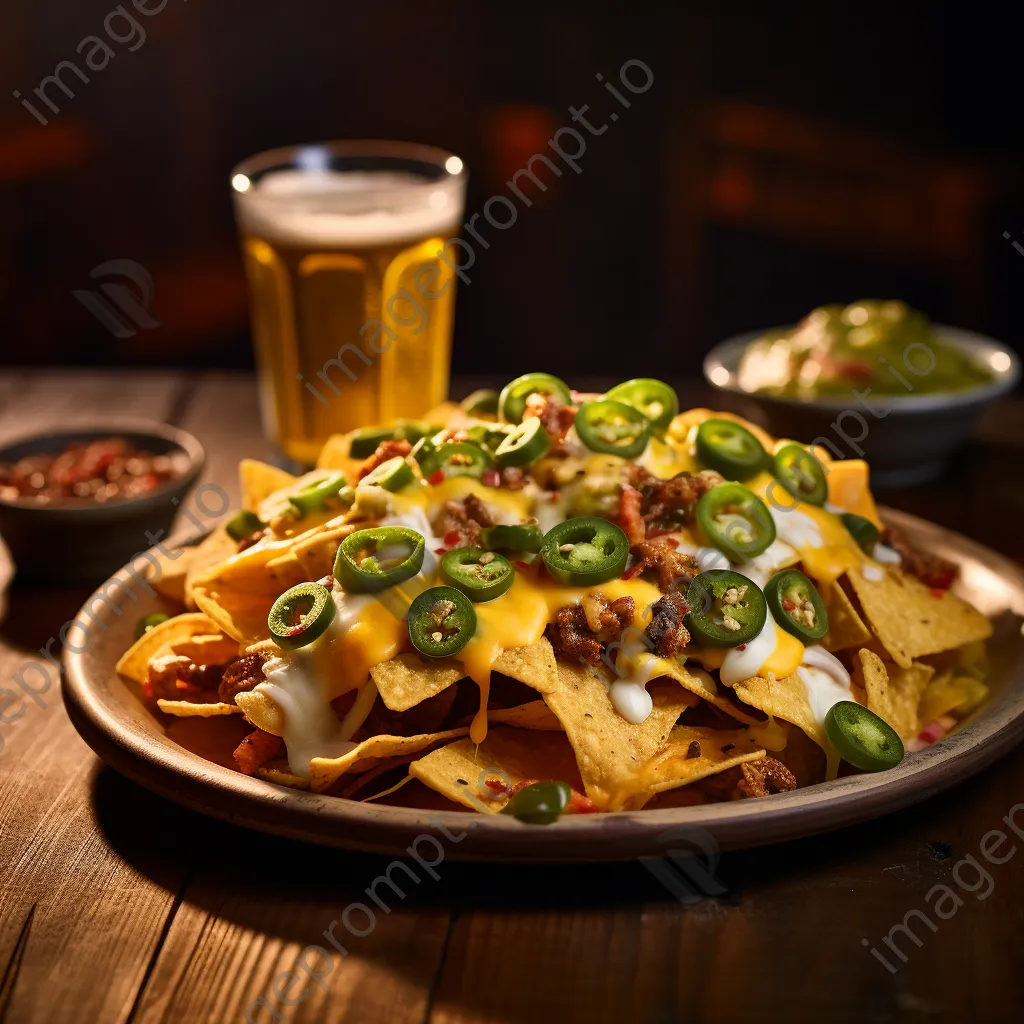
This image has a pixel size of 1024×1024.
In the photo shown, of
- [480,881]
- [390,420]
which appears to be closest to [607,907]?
[480,881]

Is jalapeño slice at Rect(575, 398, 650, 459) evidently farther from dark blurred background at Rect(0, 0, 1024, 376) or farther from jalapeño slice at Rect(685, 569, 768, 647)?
dark blurred background at Rect(0, 0, 1024, 376)

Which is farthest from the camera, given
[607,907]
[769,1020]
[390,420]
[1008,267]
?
[1008,267]

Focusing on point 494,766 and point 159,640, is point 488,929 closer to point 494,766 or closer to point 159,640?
point 494,766

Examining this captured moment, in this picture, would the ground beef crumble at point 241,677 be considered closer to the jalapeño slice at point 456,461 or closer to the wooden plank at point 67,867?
the wooden plank at point 67,867

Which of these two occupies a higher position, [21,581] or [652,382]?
[652,382]

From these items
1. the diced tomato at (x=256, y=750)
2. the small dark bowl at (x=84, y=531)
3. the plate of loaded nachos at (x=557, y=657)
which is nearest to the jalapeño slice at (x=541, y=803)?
the plate of loaded nachos at (x=557, y=657)

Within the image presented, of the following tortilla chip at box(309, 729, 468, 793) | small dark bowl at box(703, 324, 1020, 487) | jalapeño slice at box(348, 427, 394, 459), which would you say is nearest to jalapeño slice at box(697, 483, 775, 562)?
tortilla chip at box(309, 729, 468, 793)

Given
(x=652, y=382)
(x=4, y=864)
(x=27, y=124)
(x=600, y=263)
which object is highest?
(x=652, y=382)

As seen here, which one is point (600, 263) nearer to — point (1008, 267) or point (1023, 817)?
point (1008, 267)
